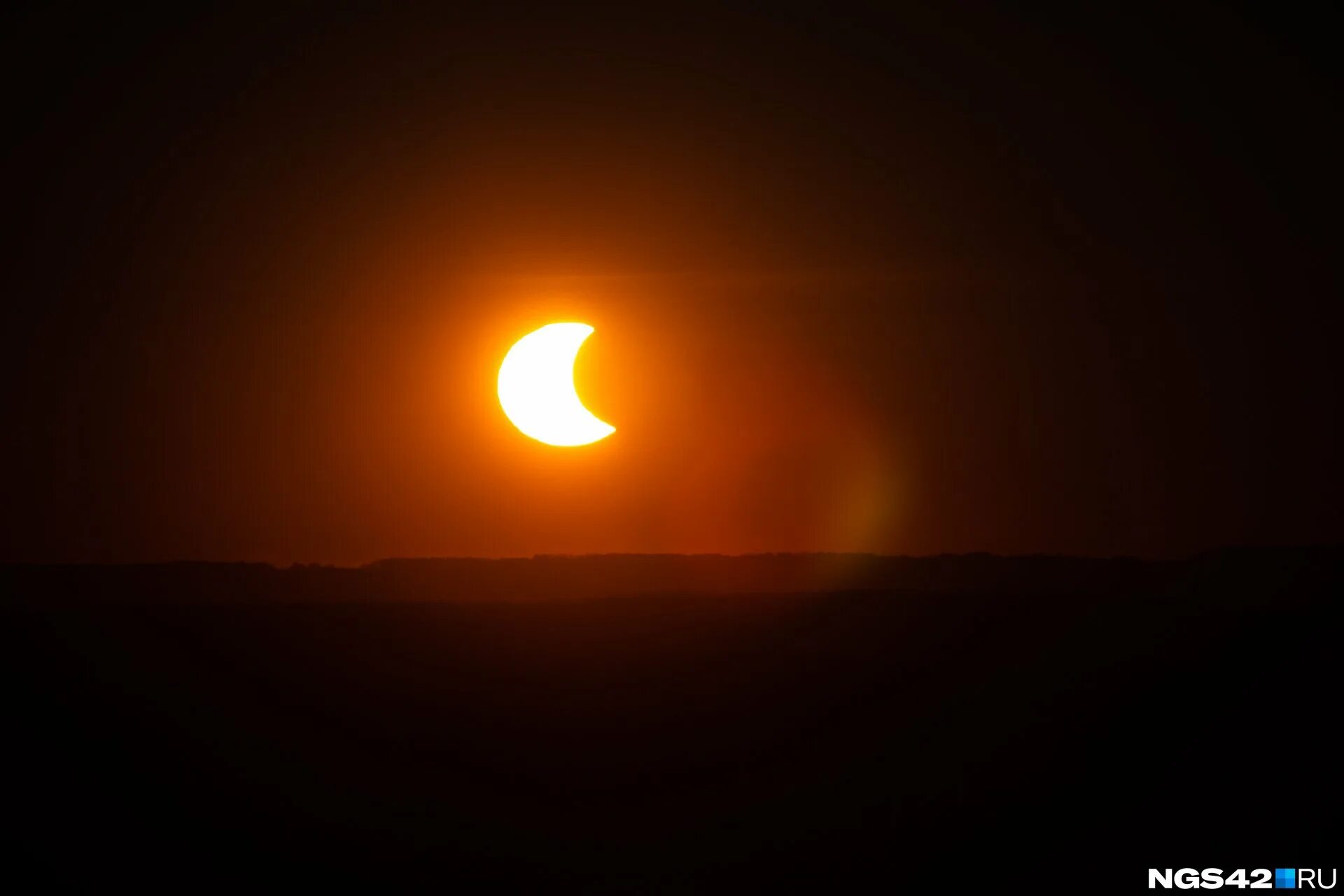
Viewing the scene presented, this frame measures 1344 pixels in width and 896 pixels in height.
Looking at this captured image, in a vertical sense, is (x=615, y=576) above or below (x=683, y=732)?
above

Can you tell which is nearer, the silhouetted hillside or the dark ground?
the dark ground

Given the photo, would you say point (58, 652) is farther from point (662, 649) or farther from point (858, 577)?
point (858, 577)

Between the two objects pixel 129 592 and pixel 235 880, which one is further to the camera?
pixel 129 592

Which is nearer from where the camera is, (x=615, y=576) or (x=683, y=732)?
(x=683, y=732)

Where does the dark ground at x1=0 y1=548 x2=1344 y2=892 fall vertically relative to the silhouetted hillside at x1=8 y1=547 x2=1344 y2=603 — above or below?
below

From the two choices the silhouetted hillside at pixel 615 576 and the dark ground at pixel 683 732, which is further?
the silhouetted hillside at pixel 615 576

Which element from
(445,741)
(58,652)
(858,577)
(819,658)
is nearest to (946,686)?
Answer: (819,658)

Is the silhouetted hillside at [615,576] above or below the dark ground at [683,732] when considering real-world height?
above

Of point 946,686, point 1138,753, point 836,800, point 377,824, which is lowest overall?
point 377,824
